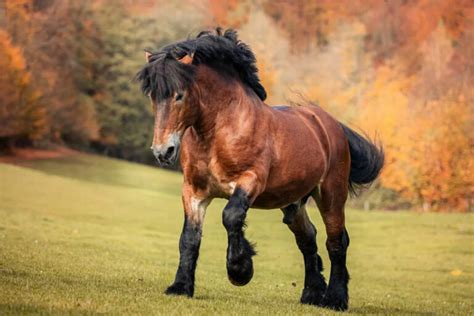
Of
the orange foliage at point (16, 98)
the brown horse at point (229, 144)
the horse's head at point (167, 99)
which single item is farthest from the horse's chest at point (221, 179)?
the orange foliage at point (16, 98)

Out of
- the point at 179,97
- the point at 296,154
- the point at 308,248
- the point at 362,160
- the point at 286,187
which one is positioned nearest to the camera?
the point at 179,97

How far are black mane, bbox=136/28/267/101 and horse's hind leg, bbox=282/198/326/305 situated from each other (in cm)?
186

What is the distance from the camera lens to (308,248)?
11359 mm

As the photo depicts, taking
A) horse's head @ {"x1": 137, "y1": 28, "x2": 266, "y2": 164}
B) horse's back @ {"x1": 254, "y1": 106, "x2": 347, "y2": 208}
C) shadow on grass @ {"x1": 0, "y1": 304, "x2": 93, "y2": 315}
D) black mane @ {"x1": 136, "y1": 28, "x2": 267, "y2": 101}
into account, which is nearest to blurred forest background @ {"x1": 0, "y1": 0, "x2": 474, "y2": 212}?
horse's back @ {"x1": 254, "y1": 106, "x2": 347, "y2": 208}

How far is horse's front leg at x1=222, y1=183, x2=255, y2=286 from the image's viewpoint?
8.77m

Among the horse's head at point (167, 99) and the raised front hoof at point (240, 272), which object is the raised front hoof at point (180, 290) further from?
the horse's head at point (167, 99)

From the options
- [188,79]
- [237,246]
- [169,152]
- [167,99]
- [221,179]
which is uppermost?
[188,79]

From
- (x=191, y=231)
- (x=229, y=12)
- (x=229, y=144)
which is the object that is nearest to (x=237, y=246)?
(x=191, y=231)

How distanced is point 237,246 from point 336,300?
2.66 metres

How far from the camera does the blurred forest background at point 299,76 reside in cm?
5450

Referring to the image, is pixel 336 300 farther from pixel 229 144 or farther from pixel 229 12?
pixel 229 12

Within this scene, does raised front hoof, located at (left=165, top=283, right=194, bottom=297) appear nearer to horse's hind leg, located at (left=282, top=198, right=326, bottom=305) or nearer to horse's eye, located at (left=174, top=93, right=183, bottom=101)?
horse's eye, located at (left=174, top=93, right=183, bottom=101)

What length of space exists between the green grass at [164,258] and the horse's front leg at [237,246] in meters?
0.35

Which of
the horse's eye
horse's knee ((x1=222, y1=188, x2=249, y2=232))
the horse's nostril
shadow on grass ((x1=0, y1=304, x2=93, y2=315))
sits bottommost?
shadow on grass ((x1=0, y1=304, x2=93, y2=315))
